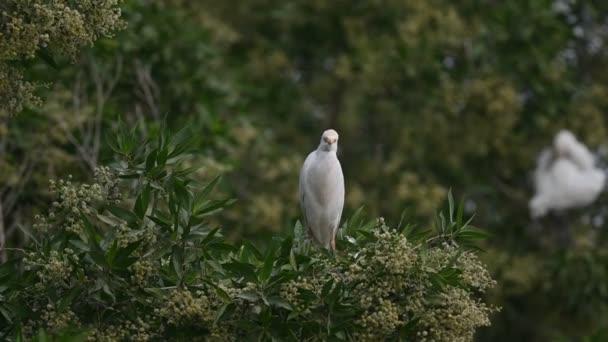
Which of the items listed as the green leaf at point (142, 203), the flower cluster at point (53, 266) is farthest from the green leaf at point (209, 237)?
the flower cluster at point (53, 266)

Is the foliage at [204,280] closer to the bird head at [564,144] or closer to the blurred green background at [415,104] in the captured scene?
the blurred green background at [415,104]

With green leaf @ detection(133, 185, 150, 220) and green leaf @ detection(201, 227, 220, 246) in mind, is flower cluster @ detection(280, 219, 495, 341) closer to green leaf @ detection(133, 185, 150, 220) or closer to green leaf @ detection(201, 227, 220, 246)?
green leaf @ detection(201, 227, 220, 246)

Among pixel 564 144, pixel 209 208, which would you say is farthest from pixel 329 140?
pixel 564 144

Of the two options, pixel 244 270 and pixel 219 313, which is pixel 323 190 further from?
pixel 219 313

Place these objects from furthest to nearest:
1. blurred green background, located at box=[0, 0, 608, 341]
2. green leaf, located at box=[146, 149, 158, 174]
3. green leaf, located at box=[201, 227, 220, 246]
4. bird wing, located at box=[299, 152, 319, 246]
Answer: blurred green background, located at box=[0, 0, 608, 341] < bird wing, located at box=[299, 152, 319, 246] < green leaf, located at box=[146, 149, 158, 174] < green leaf, located at box=[201, 227, 220, 246]

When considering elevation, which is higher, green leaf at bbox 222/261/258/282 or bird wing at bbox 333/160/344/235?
bird wing at bbox 333/160/344/235

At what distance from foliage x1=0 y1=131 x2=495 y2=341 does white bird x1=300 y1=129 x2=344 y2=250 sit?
524 mm

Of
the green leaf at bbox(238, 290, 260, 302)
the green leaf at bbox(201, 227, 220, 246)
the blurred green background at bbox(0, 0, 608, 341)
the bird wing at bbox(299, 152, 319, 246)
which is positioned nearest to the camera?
the green leaf at bbox(238, 290, 260, 302)

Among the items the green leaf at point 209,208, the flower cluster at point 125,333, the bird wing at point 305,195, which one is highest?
the bird wing at point 305,195

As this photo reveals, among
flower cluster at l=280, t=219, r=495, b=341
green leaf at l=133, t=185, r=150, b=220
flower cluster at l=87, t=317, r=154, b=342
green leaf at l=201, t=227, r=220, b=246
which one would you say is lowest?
flower cluster at l=87, t=317, r=154, b=342

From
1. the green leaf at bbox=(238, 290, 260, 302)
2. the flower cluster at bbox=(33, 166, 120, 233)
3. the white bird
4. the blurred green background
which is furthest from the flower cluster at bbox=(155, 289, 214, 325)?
the blurred green background

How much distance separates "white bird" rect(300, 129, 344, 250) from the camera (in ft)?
17.0

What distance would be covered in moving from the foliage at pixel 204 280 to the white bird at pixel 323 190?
1.72ft

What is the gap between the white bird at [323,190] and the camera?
518 cm
